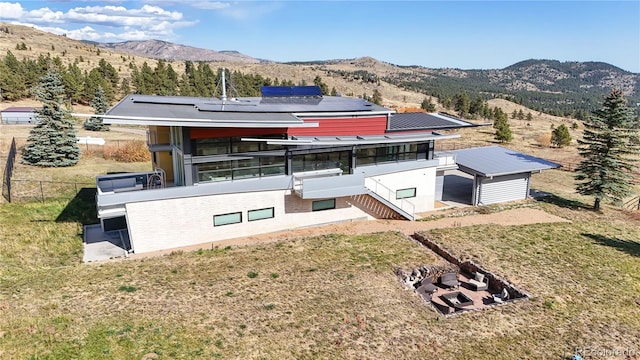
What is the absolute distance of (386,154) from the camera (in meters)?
25.1

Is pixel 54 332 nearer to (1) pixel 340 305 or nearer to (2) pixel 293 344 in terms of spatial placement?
(2) pixel 293 344

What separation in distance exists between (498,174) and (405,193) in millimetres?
6670

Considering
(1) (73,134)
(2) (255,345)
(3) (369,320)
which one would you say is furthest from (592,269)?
(1) (73,134)

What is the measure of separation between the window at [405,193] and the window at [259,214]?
8.51 m

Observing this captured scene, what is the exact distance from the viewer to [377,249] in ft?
66.6

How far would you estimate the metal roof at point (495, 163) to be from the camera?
1092 inches

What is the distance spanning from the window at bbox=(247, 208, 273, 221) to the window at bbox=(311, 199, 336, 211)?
2.60 meters

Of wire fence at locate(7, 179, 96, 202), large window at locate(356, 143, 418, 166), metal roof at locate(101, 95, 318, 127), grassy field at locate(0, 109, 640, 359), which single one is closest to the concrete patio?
grassy field at locate(0, 109, 640, 359)

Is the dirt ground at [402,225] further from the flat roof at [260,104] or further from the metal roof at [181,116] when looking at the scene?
the flat roof at [260,104]

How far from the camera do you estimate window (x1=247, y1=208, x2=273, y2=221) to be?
2184 centimetres

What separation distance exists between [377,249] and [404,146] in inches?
317

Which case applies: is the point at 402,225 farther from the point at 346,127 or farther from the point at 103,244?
the point at 103,244

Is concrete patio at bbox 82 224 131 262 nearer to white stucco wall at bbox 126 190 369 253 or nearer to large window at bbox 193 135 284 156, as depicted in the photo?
white stucco wall at bbox 126 190 369 253

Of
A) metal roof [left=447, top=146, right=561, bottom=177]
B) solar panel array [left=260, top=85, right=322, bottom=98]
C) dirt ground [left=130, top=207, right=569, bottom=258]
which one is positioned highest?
solar panel array [left=260, top=85, right=322, bottom=98]
